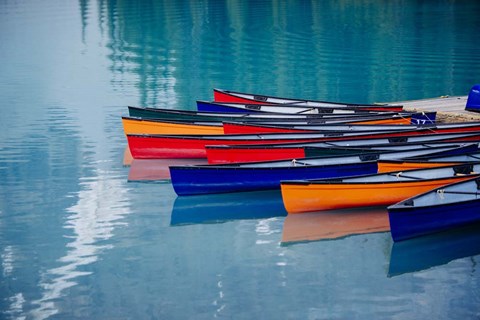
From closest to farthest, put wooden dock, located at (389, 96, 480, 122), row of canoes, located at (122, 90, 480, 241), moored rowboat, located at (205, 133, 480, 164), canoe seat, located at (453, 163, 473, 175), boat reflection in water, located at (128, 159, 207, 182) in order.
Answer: row of canoes, located at (122, 90, 480, 241)
canoe seat, located at (453, 163, 473, 175)
moored rowboat, located at (205, 133, 480, 164)
boat reflection in water, located at (128, 159, 207, 182)
wooden dock, located at (389, 96, 480, 122)

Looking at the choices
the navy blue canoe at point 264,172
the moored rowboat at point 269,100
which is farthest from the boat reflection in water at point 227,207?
the moored rowboat at point 269,100

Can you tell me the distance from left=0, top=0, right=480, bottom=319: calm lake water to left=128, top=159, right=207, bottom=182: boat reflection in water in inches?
4.5

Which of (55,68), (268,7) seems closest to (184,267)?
(55,68)

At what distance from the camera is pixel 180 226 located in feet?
57.5

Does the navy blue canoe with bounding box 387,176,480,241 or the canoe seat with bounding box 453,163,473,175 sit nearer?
the navy blue canoe with bounding box 387,176,480,241

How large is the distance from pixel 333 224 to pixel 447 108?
963 cm

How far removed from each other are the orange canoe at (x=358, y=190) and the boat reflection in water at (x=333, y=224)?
0.18 meters

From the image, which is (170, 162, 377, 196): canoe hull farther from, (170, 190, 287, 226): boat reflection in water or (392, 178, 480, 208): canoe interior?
(392, 178, 480, 208): canoe interior

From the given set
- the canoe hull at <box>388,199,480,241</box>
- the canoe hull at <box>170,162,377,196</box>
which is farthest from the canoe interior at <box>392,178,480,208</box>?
the canoe hull at <box>170,162,377,196</box>

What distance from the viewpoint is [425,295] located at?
13883 mm

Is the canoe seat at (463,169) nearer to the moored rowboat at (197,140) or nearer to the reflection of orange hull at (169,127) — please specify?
the moored rowboat at (197,140)

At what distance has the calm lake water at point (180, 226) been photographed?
1373cm

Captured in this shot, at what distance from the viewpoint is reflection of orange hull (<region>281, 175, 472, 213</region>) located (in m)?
16.4

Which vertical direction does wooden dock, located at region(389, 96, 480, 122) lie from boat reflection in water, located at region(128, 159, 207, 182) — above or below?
above
